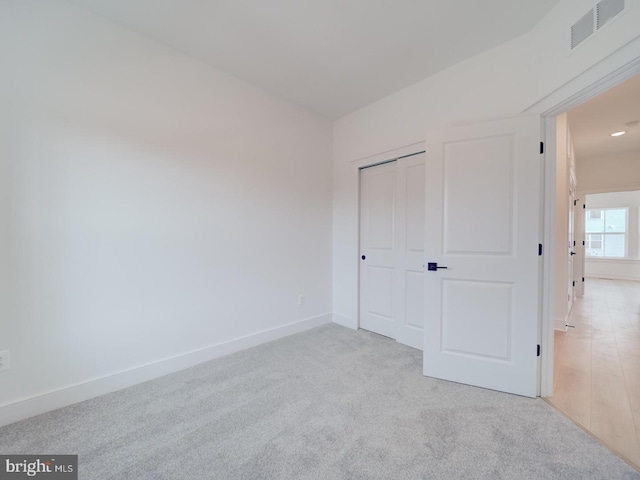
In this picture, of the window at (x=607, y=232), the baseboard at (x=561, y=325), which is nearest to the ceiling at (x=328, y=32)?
the baseboard at (x=561, y=325)

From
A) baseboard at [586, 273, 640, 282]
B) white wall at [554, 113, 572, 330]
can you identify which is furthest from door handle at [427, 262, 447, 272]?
baseboard at [586, 273, 640, 282]

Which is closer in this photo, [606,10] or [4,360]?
[606,10]

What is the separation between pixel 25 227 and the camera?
5.47 ft

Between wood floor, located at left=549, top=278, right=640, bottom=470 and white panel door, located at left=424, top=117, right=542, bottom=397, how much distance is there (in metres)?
0.37

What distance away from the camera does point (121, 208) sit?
201 centimetres

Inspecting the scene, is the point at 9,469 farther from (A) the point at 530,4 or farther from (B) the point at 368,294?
(A) the point at 530,4

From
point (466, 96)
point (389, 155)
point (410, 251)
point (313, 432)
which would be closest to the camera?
point (313, 432)

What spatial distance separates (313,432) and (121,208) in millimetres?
2149

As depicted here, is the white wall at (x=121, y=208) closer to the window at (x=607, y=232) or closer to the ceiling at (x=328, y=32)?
the ceiling at (x=328, y=32)

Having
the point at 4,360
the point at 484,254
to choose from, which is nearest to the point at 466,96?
the point at 484,254

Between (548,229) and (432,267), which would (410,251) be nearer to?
(432,267)

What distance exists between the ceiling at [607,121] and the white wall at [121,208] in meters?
3.79

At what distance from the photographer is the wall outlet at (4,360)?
63.2 inches

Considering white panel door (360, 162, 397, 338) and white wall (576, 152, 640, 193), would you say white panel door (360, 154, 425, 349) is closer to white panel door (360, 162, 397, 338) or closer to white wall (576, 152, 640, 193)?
white panel door (360, 162, 397, 338)
